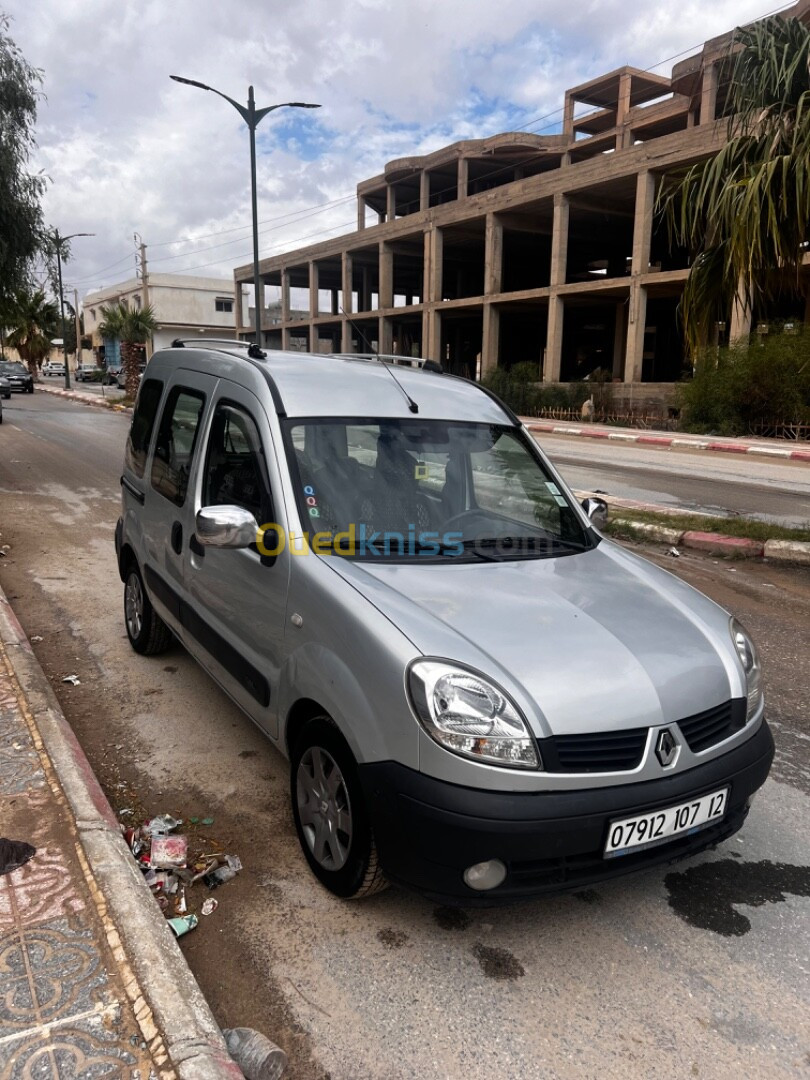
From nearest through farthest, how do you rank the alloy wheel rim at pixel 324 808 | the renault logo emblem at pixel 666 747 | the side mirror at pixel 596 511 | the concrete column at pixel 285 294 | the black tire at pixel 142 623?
the renault logo emblem at pixel 666 747 < the alloy wheel rim at pixel 324 808 < the side mirror at pixel 596 511 < the black tire at pixel 142 623 < the concrete column at pixel 285 294

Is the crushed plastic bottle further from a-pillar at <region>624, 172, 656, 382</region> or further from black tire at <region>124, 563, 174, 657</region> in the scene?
a-pillar at <region>624, 172, 656, 382</region>

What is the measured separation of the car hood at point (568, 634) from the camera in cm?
241

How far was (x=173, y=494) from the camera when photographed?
424 cm

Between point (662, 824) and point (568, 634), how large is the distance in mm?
655

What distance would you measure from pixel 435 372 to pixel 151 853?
283 cm

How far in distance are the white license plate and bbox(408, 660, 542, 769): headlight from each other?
1.16ft

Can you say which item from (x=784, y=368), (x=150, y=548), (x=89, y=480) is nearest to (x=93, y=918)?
(x=150, y=548)

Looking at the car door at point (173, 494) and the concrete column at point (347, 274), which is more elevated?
the concrete column at point (347, 274)

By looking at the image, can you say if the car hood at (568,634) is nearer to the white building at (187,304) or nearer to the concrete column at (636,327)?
the concrete column at (636,327)

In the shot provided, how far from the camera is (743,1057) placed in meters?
2.22

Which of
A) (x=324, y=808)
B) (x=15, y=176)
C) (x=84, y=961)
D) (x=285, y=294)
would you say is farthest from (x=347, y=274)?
(x=84, y=961)

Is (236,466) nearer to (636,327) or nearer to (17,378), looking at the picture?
(636,327)

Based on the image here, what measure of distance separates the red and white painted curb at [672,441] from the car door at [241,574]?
18169mm

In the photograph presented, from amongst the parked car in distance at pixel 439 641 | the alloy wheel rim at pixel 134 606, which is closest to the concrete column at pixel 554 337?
the alloy wheel rim at pixel 134 606
